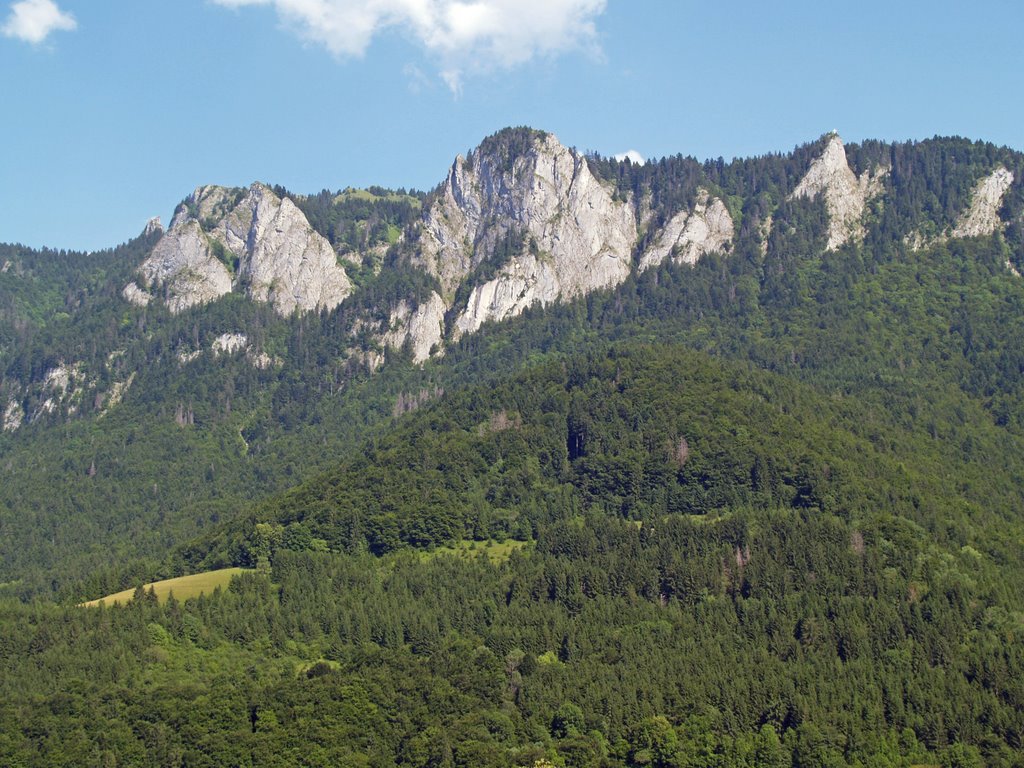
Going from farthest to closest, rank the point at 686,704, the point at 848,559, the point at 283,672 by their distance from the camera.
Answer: the point at 848,559 < the point at 283,672 < the point at 686,704

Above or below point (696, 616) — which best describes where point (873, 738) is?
below

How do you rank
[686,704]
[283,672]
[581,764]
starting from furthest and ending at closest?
[283,672], [686,704], [581,764]

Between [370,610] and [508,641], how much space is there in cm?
2107

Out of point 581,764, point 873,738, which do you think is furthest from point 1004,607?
point 581,764

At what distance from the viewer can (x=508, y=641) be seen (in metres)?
178

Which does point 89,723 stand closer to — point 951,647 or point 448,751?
point 448,751

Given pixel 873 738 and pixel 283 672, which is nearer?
pixel 873 738

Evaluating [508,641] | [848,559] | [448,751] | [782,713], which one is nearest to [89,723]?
[448,751]

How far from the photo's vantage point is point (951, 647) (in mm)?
166125

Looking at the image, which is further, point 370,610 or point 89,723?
point 370,610

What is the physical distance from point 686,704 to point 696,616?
25.1 metres

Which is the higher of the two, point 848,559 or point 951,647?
point 848,559

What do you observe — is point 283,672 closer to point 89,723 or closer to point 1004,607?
point 89,723

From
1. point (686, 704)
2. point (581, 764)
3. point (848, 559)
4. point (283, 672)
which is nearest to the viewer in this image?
point (581, 764)
